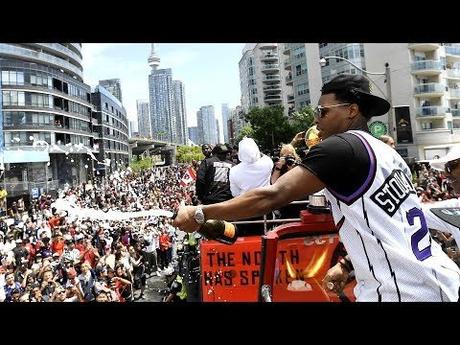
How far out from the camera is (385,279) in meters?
1.60

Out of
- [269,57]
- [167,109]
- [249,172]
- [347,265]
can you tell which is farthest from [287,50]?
[167,109]

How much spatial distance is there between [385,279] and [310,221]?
1148 mm

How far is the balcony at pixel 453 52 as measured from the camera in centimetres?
3956

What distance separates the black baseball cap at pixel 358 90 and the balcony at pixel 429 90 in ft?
127

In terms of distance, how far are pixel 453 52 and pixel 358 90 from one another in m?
44.5

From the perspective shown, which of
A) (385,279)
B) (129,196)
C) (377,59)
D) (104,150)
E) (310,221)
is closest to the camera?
(385,279)

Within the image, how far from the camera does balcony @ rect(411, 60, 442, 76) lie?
36.5m

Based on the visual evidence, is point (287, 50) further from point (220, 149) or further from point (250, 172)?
point (250, 172)

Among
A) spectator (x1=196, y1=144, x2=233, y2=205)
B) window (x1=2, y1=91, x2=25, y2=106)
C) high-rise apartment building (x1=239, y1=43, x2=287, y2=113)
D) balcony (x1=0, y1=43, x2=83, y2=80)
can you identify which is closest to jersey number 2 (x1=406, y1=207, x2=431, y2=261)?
spectator (x1=196, y1=144, x2=233, y2=205)

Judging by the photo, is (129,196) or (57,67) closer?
(129,196)

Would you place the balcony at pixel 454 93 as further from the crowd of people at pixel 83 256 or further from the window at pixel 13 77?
the window at pixel 13 77

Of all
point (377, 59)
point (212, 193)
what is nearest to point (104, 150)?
point (377, 59)
